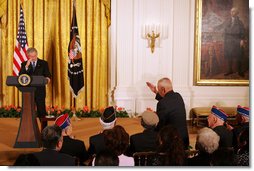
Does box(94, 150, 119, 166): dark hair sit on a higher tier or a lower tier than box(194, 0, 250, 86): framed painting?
lower

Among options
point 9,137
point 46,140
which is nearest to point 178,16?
point 9,137

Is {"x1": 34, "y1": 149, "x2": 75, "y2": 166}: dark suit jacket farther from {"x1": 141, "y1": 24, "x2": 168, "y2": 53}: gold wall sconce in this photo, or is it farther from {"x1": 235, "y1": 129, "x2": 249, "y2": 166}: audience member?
{"x1": 141, "y1": 24, "x2": 168, "y2": 53}: gold wall sconce

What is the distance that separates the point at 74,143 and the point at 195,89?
6244 mm

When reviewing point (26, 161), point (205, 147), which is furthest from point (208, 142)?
point (26, 161)

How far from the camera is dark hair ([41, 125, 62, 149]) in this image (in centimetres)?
383

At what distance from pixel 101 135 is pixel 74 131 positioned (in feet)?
10.6

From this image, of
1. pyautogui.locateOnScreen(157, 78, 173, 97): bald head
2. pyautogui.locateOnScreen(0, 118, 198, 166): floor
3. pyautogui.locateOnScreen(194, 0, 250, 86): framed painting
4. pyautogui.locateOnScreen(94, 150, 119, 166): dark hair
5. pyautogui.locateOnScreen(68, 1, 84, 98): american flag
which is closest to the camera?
pyautogui.locateOnScreen(94, 150, 119, 166): dark hair

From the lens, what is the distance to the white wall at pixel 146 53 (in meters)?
10.1

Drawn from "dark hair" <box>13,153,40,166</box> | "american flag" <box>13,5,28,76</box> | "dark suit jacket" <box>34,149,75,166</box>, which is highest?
"american flag" <box>13,5,28,76</box>

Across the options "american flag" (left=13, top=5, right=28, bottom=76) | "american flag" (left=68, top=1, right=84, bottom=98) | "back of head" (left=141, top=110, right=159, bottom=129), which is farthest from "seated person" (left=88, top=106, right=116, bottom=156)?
"american flag" (left=13, top=5, right=28, bottom=76)

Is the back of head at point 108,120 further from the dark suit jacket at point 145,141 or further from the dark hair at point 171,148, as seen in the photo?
the dark hair at point 171,148

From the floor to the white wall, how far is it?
36.2 inches

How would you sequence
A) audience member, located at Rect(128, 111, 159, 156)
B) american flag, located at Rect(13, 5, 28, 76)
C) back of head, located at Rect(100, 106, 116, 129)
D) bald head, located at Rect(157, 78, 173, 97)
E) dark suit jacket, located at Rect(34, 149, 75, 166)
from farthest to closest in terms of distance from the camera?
american flag, located at Rect(13, 5, 28, 76)
bald head, located at Rect(157, 78, 173, 97)
back of head, located at Rect(100, 106, 116, 129)
audience member, located at Rect(128, 111, 159, 156)
dark suit jacket, located at Rect(34, 149, 75, 166)

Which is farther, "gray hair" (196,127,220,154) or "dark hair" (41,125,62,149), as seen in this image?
"gray hair" (196,127,220,154)
